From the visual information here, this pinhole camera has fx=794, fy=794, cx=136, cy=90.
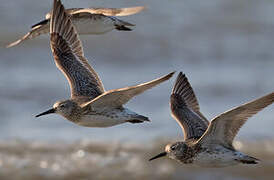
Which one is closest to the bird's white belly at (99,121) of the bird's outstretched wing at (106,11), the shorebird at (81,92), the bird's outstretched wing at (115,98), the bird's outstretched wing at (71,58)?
the shorebird at (81,92)

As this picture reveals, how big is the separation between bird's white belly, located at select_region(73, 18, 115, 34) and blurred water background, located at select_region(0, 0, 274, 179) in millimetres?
1913

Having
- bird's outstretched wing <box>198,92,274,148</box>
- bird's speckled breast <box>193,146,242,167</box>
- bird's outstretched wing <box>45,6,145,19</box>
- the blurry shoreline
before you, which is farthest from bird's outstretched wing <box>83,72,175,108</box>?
the blurry shoreline

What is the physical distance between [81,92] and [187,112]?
1109mm

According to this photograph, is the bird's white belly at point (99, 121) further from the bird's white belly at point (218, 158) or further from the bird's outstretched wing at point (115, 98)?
the bird's white belly at point (218, 158)

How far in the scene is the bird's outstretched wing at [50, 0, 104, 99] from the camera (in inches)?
324

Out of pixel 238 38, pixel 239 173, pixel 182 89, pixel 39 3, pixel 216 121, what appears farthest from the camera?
pixel 39 3

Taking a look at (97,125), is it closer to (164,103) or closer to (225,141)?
(225,141)

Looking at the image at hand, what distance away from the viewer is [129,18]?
1605 centimetres

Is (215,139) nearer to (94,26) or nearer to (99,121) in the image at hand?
(99,121)

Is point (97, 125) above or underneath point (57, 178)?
above

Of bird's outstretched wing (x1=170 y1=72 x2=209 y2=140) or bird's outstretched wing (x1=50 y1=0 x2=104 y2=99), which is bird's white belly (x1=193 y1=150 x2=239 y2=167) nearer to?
bird's outstretched wing (x1=170 y1=72 x2=209 y2=140)

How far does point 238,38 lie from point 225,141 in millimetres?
8472

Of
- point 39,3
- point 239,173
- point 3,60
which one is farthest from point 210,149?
point 39,3

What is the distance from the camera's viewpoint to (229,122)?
7082mm
